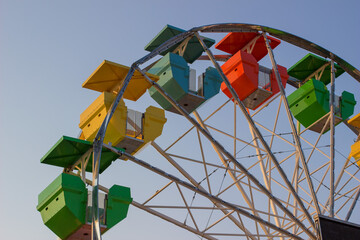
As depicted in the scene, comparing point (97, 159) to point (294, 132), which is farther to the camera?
point (294, 132)

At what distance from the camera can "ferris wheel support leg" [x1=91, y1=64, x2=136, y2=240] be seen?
754 inches

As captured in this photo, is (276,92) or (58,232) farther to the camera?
(276,92)

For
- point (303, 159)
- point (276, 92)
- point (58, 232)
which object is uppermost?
point (276, 92)

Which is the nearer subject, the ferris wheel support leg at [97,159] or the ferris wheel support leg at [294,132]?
the ferris wheel support leg at [97,159]

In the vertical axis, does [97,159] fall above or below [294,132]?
below

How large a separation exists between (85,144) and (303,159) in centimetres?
628

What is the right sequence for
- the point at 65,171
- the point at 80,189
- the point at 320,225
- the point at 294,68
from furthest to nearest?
the point at 294,68, the point at 65,171, the point at 80,189, the point at 320,225

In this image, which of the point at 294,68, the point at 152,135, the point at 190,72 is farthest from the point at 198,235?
the point at 294,68

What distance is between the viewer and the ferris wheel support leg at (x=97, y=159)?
1916 centimetres

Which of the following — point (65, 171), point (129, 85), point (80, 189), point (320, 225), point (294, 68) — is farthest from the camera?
point (294, 68)

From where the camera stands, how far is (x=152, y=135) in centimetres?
2303

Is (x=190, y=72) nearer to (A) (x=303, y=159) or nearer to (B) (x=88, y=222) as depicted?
(A) (x=303, y=159)

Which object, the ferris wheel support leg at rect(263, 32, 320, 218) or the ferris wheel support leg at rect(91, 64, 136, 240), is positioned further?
the ferris wheel support leg at rect(263, 32, 320, 218)

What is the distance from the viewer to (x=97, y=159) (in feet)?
66.0
